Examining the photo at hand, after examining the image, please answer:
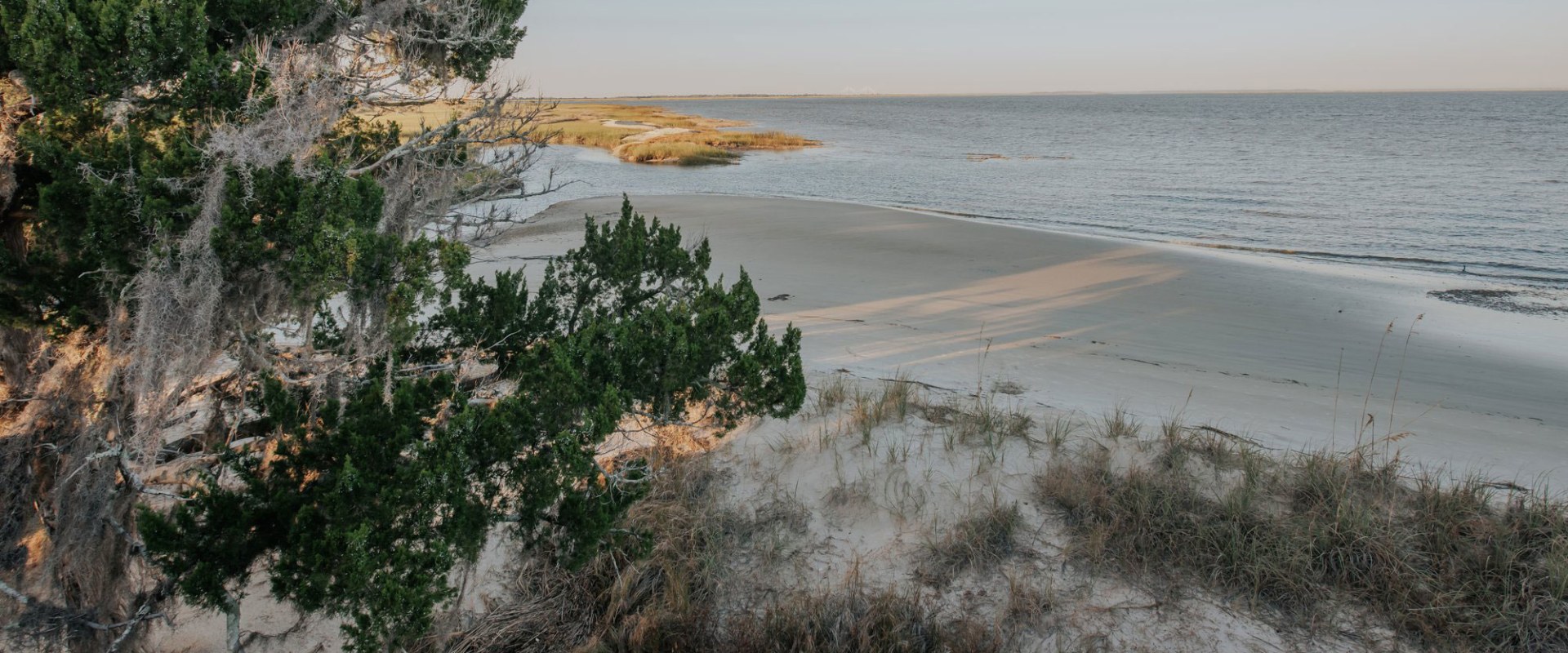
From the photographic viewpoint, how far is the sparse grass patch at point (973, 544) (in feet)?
15.5

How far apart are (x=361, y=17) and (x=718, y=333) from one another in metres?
Result: 2.87

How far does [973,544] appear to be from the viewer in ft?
15.9

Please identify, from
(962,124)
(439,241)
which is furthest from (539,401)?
(962,124)

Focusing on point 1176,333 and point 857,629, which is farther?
point 1176,333

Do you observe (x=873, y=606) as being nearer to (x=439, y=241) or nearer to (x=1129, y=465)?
(x=1129, y=465)

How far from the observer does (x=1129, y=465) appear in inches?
214

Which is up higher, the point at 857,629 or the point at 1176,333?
the point at 1176,333

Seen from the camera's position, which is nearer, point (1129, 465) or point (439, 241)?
point (439, 241)

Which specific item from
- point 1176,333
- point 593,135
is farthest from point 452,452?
point 593,135

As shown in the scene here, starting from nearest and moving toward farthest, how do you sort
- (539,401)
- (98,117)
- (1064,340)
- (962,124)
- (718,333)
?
(98,117) → (539,401) → (718,333) → (1064,340) → (962,124)

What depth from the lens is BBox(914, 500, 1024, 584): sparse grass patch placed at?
15.5ft

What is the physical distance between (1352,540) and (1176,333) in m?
5.92

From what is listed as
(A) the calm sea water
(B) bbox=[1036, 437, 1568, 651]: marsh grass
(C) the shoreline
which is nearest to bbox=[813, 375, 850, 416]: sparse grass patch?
(B) bbox=[1036, 437, 1568, 651]: marsh grass

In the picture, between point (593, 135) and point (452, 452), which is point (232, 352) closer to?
point (452, 452)
